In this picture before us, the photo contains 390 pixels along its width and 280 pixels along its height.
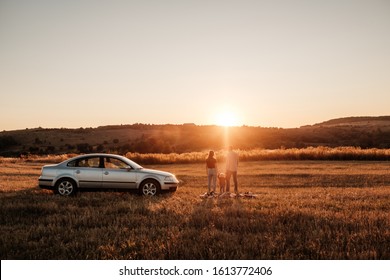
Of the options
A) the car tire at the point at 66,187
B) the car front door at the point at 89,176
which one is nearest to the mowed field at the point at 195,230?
the car tire at the point at 66,187

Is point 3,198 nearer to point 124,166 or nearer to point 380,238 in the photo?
point 124,166

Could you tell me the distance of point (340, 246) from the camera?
24.9 feet

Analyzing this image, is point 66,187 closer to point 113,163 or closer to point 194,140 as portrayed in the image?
point 113,163

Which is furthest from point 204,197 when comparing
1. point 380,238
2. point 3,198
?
point 380,238

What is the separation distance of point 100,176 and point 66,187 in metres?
1.29

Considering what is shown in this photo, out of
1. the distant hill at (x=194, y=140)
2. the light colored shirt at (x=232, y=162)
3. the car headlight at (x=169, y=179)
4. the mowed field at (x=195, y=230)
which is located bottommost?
the mowed field at (x=195, y=230)

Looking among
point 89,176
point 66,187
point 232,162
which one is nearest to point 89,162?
point 89,176

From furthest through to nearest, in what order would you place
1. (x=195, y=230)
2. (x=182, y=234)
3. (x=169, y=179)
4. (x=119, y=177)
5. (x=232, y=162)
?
(x=232, y=162) < (x=169, y=179) < (x=119, y=177) < (x=195, y=230) < (x=182, y=234)

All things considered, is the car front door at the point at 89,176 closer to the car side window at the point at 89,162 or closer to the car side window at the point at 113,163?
the car side window at the point at 89,162

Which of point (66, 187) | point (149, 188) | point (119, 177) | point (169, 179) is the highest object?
point (119, 177)

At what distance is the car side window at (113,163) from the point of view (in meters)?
16.1

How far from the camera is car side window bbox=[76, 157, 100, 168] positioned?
16.0 m

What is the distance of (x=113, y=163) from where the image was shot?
52.9 ft

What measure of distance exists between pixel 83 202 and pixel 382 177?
18.0 metres
